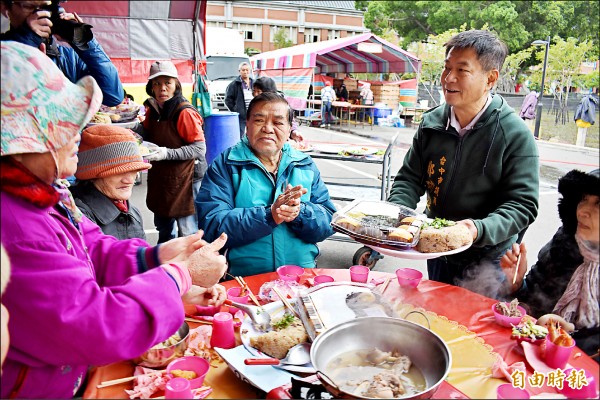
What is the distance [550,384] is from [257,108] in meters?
1.95

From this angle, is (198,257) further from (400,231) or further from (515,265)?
(515,265)

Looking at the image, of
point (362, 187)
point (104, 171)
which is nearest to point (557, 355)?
point (104, 171)

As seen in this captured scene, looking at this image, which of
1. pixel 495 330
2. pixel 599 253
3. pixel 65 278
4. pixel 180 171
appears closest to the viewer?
pixel 65 278

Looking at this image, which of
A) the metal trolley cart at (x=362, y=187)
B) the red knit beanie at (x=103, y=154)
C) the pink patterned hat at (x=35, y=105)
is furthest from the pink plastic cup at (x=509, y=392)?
the metal trolley cart at (x=362, y=187)

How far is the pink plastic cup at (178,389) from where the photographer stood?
1230mm

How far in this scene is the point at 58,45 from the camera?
2.97 metres

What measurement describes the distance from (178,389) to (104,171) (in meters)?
1.47

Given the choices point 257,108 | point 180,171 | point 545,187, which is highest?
point 257,108

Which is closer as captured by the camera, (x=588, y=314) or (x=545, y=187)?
(x=588, y=314)

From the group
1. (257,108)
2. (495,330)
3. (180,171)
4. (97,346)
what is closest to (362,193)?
(180,171)

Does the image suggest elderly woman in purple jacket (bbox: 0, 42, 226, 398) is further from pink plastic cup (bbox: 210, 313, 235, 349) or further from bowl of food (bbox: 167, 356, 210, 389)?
pink plastic cup (bbox: 210, 313, 235, 349)

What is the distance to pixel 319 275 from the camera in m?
2.22

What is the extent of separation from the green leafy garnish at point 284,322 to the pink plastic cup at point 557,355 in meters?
0.93

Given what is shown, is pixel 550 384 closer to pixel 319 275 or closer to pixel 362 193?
pixel 319 275
